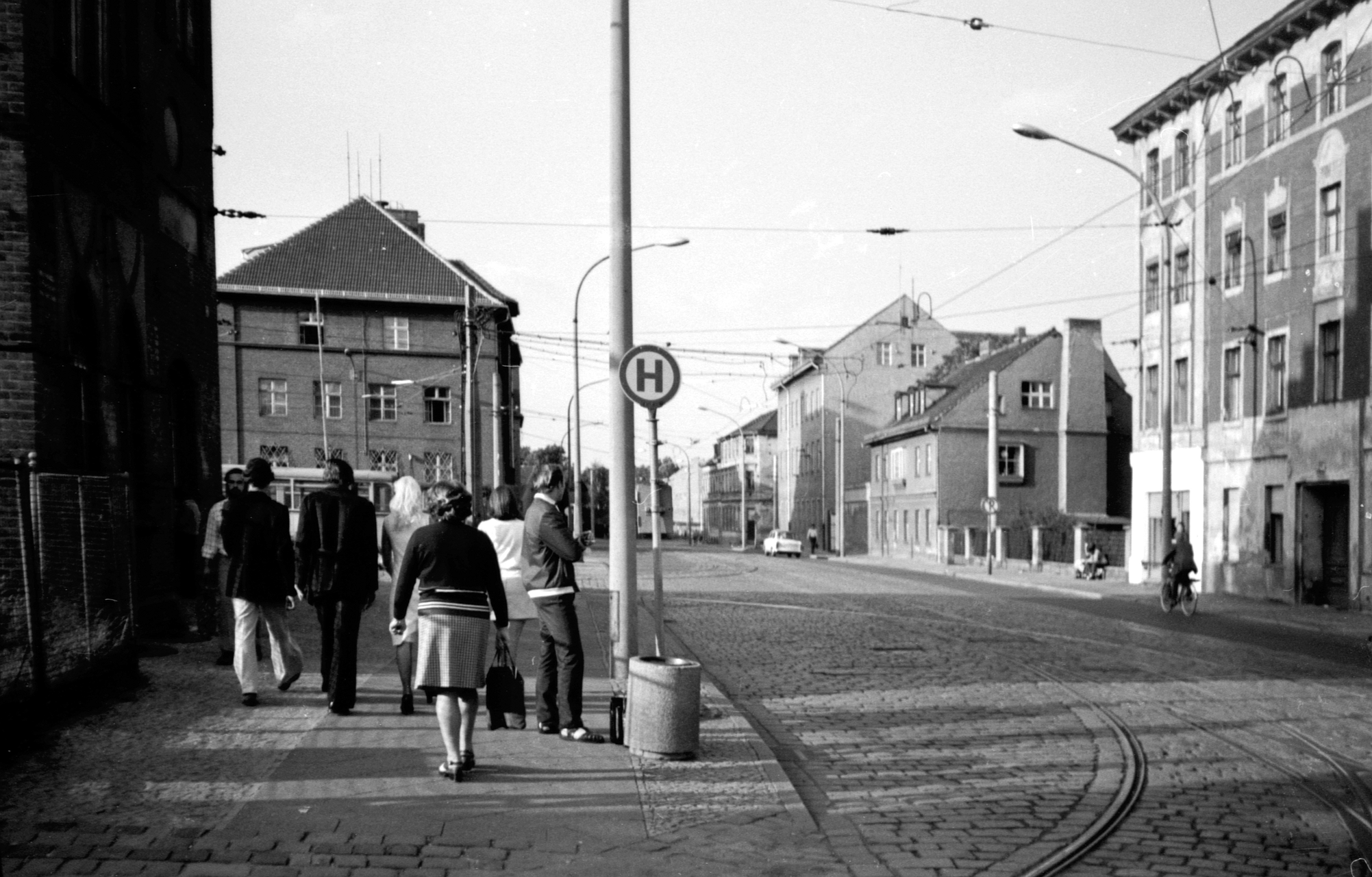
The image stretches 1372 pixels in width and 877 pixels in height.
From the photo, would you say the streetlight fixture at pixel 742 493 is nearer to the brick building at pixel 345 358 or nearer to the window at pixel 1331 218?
the brick building at pixel 345 358

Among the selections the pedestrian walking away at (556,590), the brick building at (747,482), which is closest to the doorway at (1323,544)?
the pedestrian walking away at (556,590)

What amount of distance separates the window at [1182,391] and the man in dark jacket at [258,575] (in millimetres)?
27170

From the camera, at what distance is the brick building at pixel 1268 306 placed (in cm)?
2403

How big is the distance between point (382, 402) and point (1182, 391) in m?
33.1

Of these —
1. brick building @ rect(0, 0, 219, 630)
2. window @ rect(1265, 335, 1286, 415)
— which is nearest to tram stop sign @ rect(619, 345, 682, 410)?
brick building @ rect(0, 0, 219, 630)

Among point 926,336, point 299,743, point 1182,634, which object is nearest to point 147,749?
point 299,743

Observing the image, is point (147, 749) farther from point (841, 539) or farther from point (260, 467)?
point (841, 539)

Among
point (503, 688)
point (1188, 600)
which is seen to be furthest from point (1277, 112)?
point (503, 688)

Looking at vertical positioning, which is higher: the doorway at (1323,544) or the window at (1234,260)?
the window at (1234,260)

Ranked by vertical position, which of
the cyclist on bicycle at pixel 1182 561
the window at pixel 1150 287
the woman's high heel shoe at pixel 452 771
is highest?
the window at pixel 1150 287

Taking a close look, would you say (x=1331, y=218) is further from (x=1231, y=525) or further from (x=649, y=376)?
(x=649, y=376)

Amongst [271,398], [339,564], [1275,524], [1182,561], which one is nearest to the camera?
[339,564]

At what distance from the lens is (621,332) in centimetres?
986

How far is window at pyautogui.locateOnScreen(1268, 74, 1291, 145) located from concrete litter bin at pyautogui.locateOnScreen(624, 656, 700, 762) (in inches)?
964
